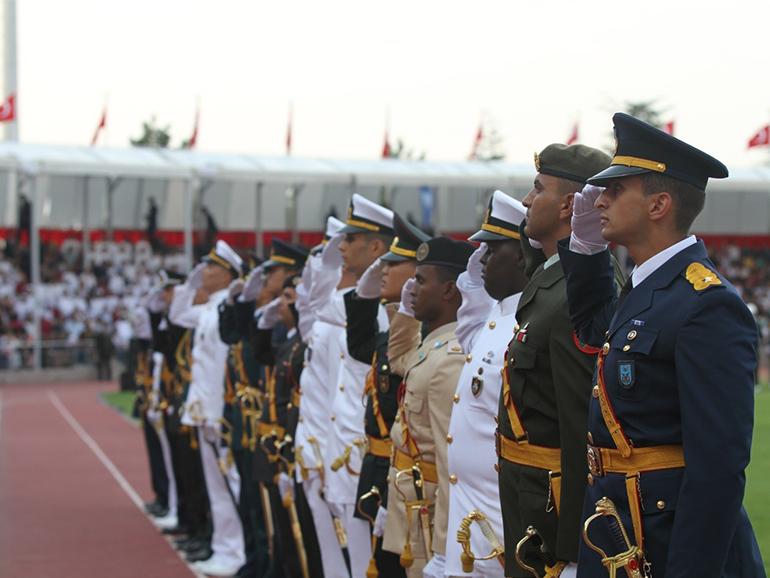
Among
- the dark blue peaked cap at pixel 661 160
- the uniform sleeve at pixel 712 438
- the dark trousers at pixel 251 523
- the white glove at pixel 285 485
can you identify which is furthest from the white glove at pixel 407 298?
the dark trousers at pixel 251 523

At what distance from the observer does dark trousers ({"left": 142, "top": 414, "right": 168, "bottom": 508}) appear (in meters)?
12.3

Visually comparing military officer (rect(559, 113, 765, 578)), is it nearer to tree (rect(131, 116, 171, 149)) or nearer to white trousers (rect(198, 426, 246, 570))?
white trousers (rect(198, 426, 246, 570))

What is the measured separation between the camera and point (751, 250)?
4769 centimetres

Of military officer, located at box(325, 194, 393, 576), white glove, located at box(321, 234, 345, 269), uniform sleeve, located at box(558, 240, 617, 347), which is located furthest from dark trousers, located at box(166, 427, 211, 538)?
uniform sleeve, located at box(558, 240, 617, 347)

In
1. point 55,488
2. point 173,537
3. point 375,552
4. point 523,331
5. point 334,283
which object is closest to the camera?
point 523,331

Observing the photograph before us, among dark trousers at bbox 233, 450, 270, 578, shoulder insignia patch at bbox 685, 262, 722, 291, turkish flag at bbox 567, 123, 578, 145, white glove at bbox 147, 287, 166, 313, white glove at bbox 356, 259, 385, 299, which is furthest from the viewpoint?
turkish flag at bbox 567, 123, 578, 145

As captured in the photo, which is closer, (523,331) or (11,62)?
(523,331)

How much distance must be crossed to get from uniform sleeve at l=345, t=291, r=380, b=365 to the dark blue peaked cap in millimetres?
2914

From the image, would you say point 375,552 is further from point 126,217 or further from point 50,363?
point 126,217

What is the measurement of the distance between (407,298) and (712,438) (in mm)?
2647

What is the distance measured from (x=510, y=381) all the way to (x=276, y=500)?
14.0 ft

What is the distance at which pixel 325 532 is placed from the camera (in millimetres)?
7090

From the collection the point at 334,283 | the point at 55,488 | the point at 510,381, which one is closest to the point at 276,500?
the point at 334,283

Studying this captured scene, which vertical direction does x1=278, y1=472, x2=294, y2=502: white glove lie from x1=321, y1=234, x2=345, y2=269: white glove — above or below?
below
